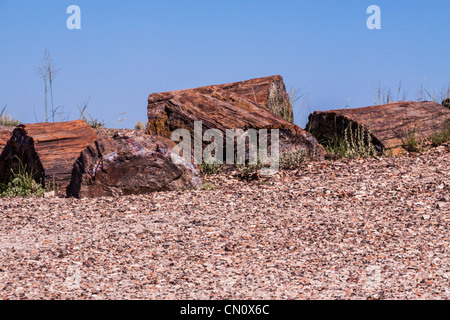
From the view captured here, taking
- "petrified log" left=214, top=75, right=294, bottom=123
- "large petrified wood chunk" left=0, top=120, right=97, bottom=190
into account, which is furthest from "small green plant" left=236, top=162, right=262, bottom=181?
"large petrified wood chunk" left=0, top=120, right=97, bottom=190

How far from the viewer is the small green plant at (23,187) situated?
7.79m

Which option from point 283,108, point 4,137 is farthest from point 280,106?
point 4,137

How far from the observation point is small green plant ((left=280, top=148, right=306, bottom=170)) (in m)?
8.30

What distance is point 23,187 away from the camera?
7.94 meters

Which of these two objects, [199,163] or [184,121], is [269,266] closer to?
[199,163]

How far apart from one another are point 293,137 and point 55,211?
4109 millimetres

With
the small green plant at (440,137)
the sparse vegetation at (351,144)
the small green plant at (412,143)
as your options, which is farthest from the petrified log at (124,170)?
the small green plant at (440,137)

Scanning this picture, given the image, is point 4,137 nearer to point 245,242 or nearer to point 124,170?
point 124,170

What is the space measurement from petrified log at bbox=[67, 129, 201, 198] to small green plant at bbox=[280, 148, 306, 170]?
5.97 feet

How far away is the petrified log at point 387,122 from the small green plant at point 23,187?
16.9ft

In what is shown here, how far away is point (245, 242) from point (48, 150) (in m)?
4.43

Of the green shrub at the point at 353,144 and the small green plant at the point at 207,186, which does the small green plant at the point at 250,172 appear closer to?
the small green plant at the point at 207,186

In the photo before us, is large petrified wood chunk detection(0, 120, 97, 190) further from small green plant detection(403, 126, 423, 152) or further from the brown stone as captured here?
the brown stone
